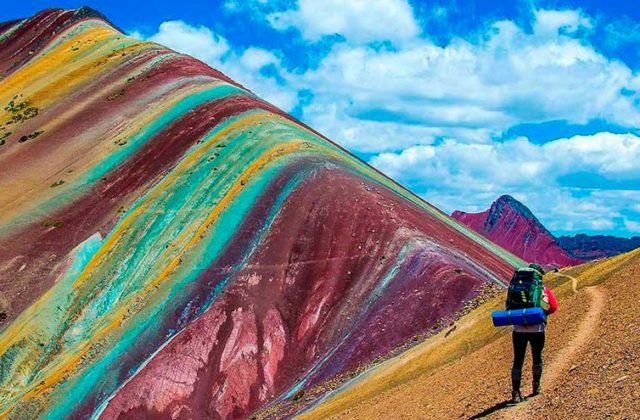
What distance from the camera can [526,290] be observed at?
14.4 meters

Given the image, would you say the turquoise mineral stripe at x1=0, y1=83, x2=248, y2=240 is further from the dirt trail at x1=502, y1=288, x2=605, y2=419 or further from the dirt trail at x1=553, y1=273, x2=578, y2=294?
the dirt trail at x1=502, y1=288, x2=605, y2=419

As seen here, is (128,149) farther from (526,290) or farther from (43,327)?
(526,290)

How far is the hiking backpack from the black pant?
633 mm

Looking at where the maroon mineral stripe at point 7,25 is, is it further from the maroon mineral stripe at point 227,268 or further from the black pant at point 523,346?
the black pant at point 523,346

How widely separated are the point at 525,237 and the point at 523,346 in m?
99.8

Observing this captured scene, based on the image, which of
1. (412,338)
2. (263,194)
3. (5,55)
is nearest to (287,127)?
(263,194)

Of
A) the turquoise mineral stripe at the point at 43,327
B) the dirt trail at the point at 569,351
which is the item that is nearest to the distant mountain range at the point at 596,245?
the turquoise mineral stripe at the point at 43,327

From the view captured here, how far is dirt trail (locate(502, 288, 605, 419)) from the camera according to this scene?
583 inches

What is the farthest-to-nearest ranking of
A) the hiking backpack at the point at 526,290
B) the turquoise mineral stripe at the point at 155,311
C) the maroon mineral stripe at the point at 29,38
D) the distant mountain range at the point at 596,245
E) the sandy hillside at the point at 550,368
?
the distant mountain range at the point at 596,245 → the maroon mineral stripe at the point at 29,38 → the turquoise mineral stripe at the point at 155,311 → the hiking backpack at the point at 526,290 → the sandy hillside at the point at 550,368

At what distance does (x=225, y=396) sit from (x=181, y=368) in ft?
8.19

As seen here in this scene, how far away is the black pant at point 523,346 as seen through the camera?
14.6m

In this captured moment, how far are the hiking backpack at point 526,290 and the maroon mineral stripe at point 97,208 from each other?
38639 mm

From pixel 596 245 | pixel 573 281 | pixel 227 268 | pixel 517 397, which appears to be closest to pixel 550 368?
pixel 517 397

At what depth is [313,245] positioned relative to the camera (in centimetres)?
4234
